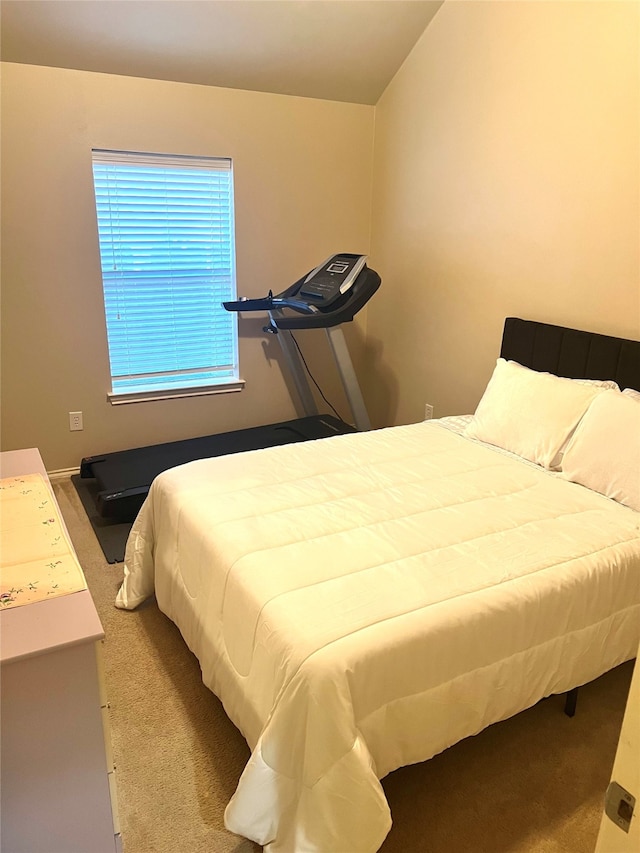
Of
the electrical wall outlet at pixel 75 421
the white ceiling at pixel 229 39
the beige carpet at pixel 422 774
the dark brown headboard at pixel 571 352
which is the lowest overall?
the beige carpet at pixel 422 774

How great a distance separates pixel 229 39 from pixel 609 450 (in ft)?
9.23

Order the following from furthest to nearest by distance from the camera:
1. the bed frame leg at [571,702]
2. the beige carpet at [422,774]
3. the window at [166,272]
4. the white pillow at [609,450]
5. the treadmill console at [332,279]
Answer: the window at [166,272]
the treadmill console at [332,279]
the white pillow at [609,450]
the bed frame leg at [571,702]
the beige carpet at [422,774]

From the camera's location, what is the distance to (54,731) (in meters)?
1.09

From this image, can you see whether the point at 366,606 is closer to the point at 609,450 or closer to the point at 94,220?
the point at 609,450

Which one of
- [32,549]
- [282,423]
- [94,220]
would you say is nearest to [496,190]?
[282,423]

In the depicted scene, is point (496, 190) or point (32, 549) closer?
point (32, 549)

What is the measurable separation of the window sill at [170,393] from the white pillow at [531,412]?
1.77 meters

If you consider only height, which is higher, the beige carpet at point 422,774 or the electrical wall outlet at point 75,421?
the electrical wall outlet at point 75,421

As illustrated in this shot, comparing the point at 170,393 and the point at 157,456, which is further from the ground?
the point at 170,393

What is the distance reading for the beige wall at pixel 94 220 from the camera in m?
3.25

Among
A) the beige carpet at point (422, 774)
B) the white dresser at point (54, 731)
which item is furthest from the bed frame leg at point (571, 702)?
the white dresser at point (54, 731)

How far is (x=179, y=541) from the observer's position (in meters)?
2.11

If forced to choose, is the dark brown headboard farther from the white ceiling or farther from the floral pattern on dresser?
the floral pattern on dresser

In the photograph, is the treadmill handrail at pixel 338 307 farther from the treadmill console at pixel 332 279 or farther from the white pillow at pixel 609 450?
the white pillow at pixel 609 450
